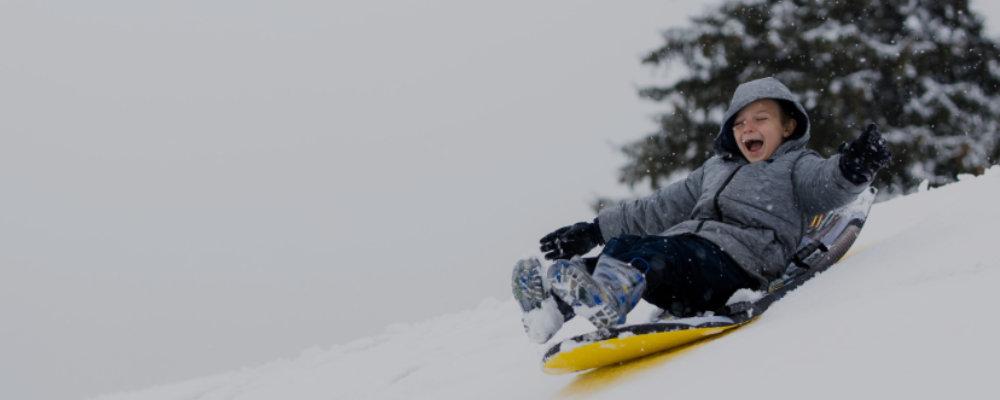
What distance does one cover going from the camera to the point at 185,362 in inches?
2392

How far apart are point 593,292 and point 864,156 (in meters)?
1.18

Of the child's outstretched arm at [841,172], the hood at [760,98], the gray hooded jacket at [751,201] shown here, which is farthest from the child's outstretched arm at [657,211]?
the child's outstretched arm at [841,172]

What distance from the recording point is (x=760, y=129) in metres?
3.37

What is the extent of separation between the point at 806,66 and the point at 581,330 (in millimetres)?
7240

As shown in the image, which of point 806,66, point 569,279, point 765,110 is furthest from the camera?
point 806,66

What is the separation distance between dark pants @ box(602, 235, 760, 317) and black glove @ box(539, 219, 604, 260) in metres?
0.56

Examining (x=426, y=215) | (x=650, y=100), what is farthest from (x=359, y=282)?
(x=650, y=100)

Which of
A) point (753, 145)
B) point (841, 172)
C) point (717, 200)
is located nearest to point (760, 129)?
point (753, 145)

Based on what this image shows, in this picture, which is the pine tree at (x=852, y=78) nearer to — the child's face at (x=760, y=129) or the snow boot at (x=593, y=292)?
the child's face at (x=760, y=129)

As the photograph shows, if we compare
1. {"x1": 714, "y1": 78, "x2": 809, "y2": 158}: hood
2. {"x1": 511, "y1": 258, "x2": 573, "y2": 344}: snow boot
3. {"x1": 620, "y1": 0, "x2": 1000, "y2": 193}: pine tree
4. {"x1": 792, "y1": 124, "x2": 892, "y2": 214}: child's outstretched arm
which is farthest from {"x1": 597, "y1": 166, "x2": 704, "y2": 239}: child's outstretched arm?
{"x1": 620, "y1": 0, "x2": 1000, "y2": 193}: pine tree

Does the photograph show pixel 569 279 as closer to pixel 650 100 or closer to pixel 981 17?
pixel 650 100

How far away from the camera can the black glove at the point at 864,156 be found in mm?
2471

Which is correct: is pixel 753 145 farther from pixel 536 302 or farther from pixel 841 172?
pixel 536 302

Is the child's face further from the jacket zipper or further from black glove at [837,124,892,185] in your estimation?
black glove at [837,124,892,185]
